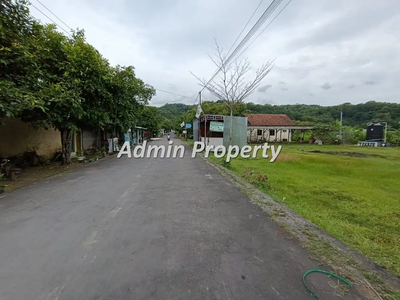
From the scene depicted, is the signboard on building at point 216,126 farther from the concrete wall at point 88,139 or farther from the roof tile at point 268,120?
the roof tile at point 268,120

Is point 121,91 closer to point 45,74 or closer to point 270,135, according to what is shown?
point 45,74

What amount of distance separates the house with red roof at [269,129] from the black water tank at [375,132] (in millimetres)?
10161

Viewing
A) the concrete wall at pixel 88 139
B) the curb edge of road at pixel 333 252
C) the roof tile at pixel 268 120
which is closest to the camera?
the curb edge of road at pixel 333 252

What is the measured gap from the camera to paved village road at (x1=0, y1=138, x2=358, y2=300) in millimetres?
1960

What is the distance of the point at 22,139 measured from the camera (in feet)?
30.7

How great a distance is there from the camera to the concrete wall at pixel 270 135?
30.9 m

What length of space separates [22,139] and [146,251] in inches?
400

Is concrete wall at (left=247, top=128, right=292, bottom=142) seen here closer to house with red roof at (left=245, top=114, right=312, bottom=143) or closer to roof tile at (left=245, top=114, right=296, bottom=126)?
house with red roof at (left=245, top=114, right=312, bottom=143)

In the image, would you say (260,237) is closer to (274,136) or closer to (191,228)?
(191,228)

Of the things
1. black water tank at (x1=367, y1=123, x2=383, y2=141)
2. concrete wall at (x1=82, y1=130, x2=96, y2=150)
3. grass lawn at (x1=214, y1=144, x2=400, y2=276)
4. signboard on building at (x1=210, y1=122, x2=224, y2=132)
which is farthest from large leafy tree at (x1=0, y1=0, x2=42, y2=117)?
black water tank at (x1=367, y1=123, x2=383, y2=141)

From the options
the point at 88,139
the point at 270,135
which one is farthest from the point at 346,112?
the point at 88,139

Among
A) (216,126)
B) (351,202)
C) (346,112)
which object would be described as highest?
(346,112)

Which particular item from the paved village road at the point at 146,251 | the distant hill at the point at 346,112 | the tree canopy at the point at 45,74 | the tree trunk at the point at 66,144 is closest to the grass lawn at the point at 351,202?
the paved village road at the point at 146,251

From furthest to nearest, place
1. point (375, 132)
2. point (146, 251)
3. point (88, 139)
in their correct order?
point (375, 132), point (88, 139), point (146, 251)
